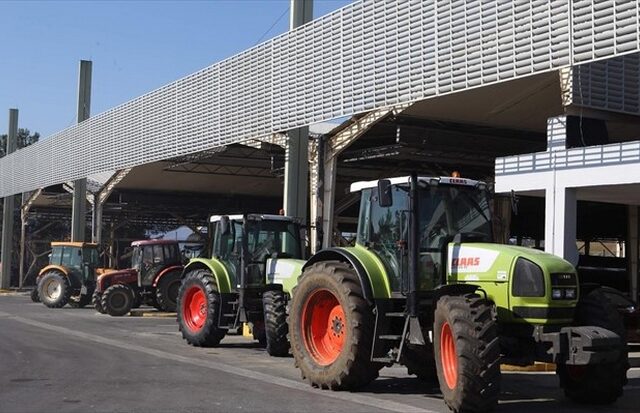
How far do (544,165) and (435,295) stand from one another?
24.3 feet

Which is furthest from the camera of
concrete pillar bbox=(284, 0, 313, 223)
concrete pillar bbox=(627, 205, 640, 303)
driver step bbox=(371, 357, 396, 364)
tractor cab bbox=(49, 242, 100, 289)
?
tractor cab bbox=(49, 242, 100, 289)

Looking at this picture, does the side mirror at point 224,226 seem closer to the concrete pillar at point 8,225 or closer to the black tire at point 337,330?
the black tire at point 337,330

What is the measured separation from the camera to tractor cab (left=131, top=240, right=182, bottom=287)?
2384 centimetres

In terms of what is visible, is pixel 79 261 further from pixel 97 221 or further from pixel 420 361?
pixel 420 361

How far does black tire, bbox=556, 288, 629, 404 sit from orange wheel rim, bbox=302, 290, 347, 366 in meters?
2.96

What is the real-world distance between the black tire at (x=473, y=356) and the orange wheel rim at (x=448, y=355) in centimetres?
9

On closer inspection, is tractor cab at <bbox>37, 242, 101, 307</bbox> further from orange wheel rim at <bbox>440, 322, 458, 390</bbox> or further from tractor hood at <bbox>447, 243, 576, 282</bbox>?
orange wheel rim at <bbox>440, 322, 458, 390</bbox>

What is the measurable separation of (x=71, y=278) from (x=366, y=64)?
1539cm

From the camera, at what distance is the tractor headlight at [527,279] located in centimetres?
815

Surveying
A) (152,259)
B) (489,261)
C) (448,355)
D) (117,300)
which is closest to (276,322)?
(448,355)

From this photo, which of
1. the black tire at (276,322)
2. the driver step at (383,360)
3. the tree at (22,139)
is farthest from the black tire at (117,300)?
the tree at (22,139)

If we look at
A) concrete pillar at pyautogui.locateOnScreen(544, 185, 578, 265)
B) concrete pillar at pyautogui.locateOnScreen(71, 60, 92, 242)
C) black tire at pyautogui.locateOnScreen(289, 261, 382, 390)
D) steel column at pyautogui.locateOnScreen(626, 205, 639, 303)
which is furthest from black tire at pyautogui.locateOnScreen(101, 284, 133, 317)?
steel column at pyautogui.locateOnScreen(626, 205, 639, 303)

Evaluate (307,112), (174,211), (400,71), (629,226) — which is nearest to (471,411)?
(400,71)

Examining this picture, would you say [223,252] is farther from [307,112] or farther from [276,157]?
[276,157]
